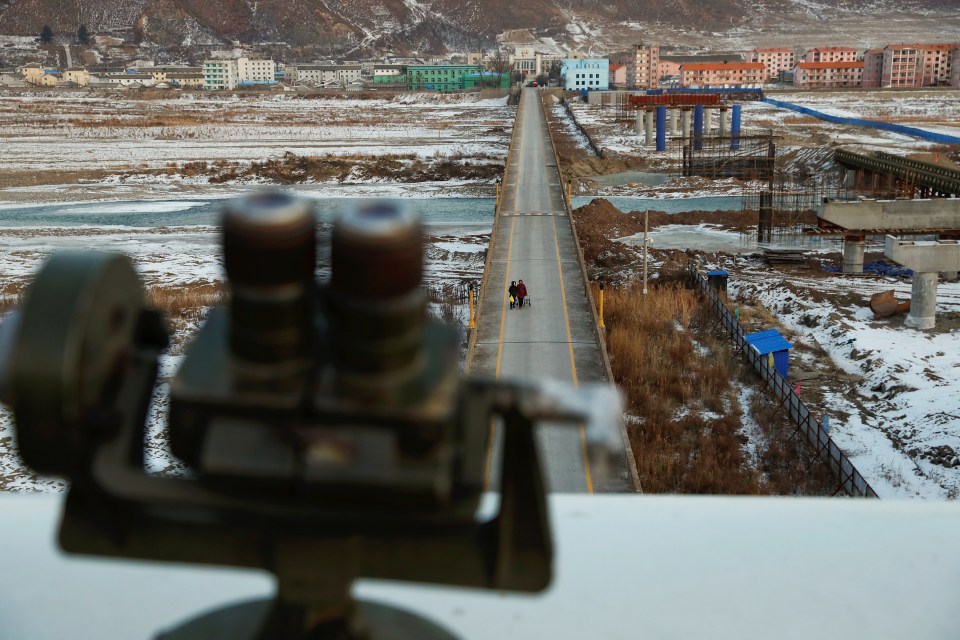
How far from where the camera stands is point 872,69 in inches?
4779

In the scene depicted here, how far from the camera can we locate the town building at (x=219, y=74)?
15038 centimetres

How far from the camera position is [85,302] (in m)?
1.64

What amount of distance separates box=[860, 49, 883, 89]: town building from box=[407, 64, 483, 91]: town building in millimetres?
56808

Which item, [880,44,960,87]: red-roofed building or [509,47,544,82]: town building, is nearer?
[880,44,960,87]: red-roofed building

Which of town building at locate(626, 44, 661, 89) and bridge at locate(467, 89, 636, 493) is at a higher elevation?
town building at locate(626, 44, 661, 89)

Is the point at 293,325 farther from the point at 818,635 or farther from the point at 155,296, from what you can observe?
the point at 155,296

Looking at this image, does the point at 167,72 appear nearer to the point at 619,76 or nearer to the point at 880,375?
the point at 619,76

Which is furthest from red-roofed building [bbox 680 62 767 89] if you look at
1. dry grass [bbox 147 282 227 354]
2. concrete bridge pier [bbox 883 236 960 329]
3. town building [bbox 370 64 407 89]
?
dry grass [bbox 147 282 227 354]

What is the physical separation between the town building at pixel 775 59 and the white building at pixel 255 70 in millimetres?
83374

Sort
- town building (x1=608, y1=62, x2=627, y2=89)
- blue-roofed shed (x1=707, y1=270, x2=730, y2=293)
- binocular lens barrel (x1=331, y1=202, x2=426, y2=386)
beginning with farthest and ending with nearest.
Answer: town building (x1=608, y1=62, x2=627, y2=89) < blue-roofed shed (x1=707, y1=270, x2=730, y2=293) < binocular lens barrel (x1=331, y1=202, x2=426, y2=386)

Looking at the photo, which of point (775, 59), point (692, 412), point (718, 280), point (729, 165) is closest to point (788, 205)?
point (729, 165)

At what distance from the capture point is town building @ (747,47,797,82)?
147375mm

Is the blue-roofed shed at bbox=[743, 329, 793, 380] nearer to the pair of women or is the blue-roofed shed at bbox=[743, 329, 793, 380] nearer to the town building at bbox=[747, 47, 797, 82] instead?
the pair of women

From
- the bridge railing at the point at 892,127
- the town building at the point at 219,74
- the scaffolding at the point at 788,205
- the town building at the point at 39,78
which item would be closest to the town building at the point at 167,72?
the town building at the point at 219,74
